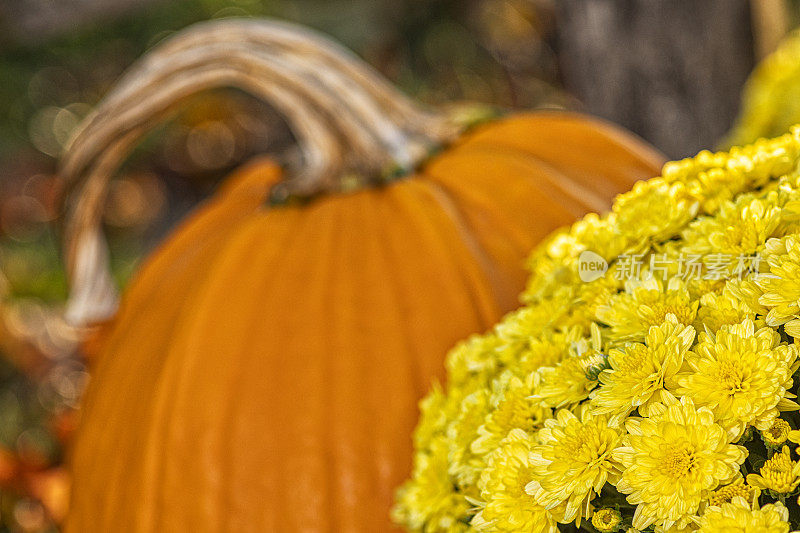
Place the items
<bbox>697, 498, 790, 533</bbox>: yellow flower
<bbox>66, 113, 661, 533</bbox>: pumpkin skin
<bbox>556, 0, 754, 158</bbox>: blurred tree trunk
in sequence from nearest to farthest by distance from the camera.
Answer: <bbox>697, 498, 790, 533</bbox>: yellow flower < <bbox>66, 113, 661, 533</bbox>: pumpkin skin < <bbox>556, 0, 754, 158</bbox>: blurred tree trunk

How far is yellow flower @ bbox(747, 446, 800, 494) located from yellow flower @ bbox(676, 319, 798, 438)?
17 mm

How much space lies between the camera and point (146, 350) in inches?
32.2

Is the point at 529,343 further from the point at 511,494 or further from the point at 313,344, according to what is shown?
the point at 313,344

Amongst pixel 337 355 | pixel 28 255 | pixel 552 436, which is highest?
pixel 552 436

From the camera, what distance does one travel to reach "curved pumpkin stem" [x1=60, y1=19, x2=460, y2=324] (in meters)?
0.87

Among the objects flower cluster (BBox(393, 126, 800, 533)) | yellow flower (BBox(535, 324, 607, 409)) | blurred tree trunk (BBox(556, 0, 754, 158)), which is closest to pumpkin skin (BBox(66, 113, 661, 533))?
flower cluster (BBox(393, 126, 800, 533))

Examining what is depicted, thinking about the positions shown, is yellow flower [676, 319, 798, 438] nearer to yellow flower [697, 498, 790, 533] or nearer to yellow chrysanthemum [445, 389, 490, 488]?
yellow flower [697, 498, 790, 533]

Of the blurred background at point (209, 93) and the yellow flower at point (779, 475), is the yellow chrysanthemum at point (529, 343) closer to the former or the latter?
the yellow flower at point (779, 475)

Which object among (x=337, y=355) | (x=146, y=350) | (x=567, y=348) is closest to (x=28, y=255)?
(x=146, y=350)

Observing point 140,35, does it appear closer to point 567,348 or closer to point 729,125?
point 729,125

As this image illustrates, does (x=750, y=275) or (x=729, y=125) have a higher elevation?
(x=750, y=275)

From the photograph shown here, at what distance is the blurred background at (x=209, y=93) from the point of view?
140 centimetres

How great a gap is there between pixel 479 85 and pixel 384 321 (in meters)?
2.68

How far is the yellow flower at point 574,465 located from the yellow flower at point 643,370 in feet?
0.04
